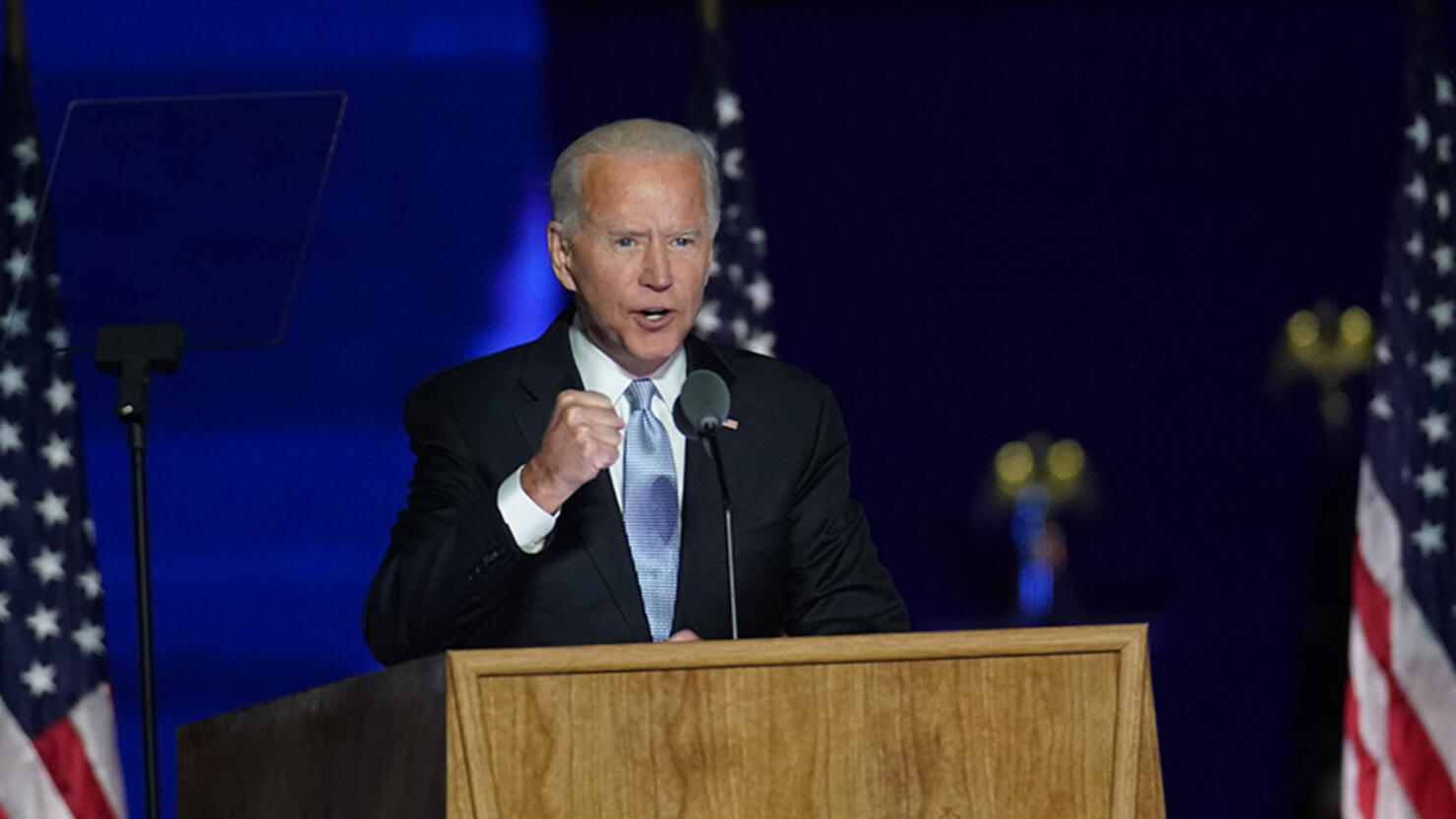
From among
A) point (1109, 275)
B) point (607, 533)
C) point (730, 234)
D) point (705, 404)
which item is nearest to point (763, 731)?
point (705, 404)

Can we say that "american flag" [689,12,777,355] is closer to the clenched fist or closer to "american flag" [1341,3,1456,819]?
"american flag" [1341,3,1456,819]

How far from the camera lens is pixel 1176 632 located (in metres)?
6.09

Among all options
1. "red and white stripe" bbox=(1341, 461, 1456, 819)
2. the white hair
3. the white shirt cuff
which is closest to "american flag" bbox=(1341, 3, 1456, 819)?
"red and white stripe" bbox=(1341, 461, 1456, 819)

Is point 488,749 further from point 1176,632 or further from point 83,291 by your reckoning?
point 1176,632

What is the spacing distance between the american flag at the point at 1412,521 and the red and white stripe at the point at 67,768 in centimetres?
323

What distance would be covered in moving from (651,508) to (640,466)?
59 millimetres

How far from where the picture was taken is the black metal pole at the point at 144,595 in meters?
2.23

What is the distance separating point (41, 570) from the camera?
16.5 feet

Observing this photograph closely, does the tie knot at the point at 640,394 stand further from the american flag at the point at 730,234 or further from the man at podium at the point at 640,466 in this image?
the american flag at the point at 730,234

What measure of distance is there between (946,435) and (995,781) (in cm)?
434

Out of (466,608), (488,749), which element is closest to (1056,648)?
(488,749)

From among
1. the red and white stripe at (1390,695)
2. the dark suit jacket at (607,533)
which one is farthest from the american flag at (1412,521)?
the dark suit jacket at (607,533)

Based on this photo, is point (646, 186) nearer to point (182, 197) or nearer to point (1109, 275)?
point (182, 197)

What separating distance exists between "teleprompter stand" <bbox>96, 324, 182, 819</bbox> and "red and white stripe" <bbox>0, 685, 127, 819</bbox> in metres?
2.89
